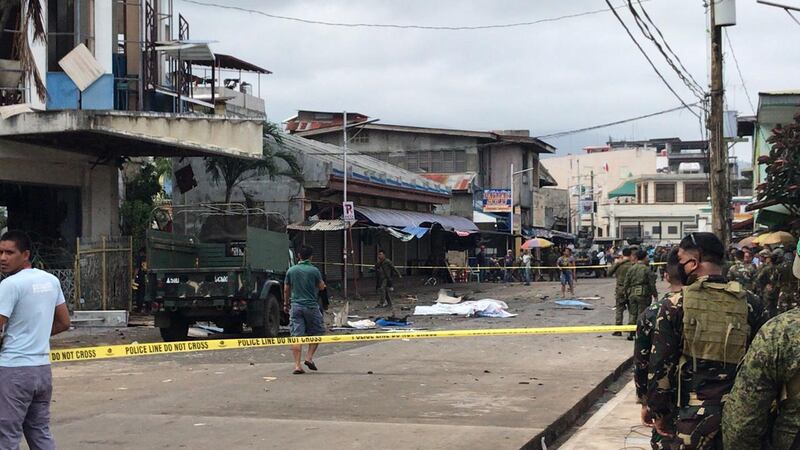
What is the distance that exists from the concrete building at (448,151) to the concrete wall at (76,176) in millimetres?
26248

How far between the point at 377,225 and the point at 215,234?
44.2 feet

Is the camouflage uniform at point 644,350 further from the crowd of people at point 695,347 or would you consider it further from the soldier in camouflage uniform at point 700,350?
the soldier in camouflage uniform at point 700,350

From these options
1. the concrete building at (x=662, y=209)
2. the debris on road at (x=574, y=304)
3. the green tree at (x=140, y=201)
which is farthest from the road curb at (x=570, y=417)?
the concrete building at (x=662, y=209)

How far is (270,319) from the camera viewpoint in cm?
1733

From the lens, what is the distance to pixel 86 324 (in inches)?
791

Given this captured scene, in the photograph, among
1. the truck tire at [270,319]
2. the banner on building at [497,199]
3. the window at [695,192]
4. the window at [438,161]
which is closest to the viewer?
the truck tire at [270,319]

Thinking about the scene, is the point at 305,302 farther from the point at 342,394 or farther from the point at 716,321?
the point at 716,321

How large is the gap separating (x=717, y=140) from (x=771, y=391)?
16.9 m

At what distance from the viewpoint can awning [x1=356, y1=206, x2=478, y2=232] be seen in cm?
3306

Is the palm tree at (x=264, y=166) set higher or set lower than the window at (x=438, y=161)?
lower

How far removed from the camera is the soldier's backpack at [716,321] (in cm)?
465

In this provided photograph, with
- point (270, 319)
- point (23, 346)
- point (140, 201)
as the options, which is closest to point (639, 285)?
point (270, 319)

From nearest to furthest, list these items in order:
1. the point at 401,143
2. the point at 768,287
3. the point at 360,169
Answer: the point at 768,287
the point at 360,169
the point at 401,143

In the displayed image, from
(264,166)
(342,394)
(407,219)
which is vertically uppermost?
(264,166)
